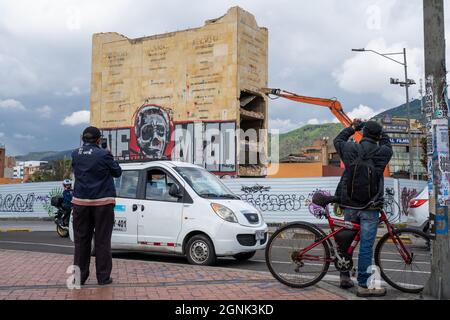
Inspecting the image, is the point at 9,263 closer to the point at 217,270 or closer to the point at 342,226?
the point at 217,270

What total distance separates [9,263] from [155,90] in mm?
32377

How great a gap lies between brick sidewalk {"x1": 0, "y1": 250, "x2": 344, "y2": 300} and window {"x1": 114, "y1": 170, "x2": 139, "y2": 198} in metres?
1.74

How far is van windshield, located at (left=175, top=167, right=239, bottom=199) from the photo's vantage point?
9031 mm

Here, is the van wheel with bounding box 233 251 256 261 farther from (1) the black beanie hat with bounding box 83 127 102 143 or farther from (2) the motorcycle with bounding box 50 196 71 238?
(2) the motorcycle with bounding box 50 196 71 238

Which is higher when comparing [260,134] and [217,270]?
[260,134]

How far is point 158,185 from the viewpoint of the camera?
9328mm

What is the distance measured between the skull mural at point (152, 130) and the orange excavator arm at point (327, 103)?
10974 mm

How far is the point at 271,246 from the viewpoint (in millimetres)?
6133

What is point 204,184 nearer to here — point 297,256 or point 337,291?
point 297,256

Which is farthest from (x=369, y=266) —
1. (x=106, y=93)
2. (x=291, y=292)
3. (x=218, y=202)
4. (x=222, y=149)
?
(x=106, y=93)

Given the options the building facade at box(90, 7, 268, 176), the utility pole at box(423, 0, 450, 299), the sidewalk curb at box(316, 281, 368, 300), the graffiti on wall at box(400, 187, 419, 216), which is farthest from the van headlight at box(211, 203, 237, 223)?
the building facade at box(90, 7, 268, 176)

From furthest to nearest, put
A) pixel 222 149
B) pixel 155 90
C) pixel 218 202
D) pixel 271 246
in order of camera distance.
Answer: pixel 155 90 < pixel 222 149 < pixel 218 202 < pixel 271 246

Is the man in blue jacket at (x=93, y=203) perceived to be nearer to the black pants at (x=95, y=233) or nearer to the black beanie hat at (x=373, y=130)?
the black pants at (x=95, y=233)

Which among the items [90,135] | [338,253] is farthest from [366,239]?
[90,135]
